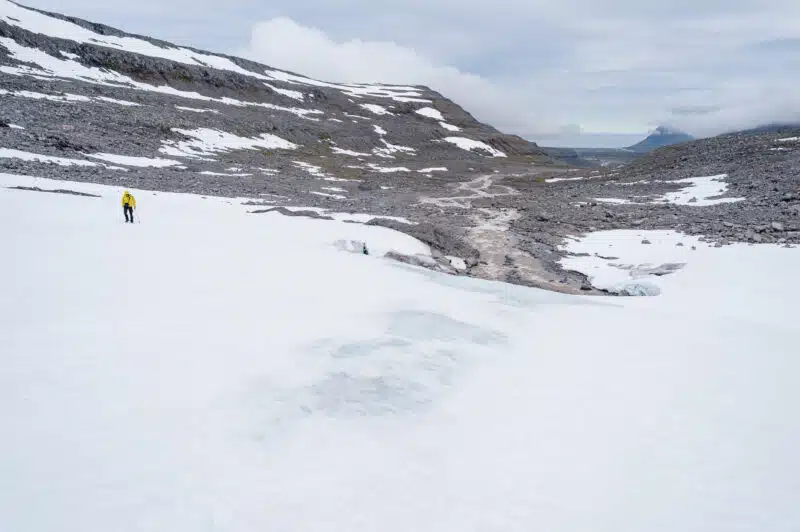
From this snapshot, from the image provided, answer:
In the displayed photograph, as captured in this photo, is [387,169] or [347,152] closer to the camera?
[387,169]

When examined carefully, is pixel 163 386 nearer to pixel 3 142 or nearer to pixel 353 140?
pixel 3 142

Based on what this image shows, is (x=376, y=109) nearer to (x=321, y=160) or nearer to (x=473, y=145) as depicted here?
(x=473, y=145)

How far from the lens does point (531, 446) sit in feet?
20.7

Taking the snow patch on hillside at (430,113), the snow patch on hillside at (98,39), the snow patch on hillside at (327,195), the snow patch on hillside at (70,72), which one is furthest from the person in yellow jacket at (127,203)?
the snow patch on hillside at (430,113)

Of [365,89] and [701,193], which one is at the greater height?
[365,89]

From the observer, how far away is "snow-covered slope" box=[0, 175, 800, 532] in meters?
4.96

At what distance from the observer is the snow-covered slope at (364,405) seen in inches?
195

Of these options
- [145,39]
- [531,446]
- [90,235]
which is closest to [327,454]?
[531,446]

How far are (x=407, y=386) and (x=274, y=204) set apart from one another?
22721 millimetres

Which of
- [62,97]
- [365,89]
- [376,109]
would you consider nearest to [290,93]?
[376,109]

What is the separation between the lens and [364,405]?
270 inches

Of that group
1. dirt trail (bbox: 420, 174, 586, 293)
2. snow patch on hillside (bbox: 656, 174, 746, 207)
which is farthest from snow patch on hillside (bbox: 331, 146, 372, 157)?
snow patch on hillside (bbox: 656, 174, 746, 207)

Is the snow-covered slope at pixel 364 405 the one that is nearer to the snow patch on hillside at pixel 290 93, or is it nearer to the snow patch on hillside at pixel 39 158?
the snow patch on hillside at pixel 39 158

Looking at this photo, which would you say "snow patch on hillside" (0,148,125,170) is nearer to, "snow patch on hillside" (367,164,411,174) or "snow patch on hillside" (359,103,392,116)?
"snow patch on hillside" (367,164,411,174)
